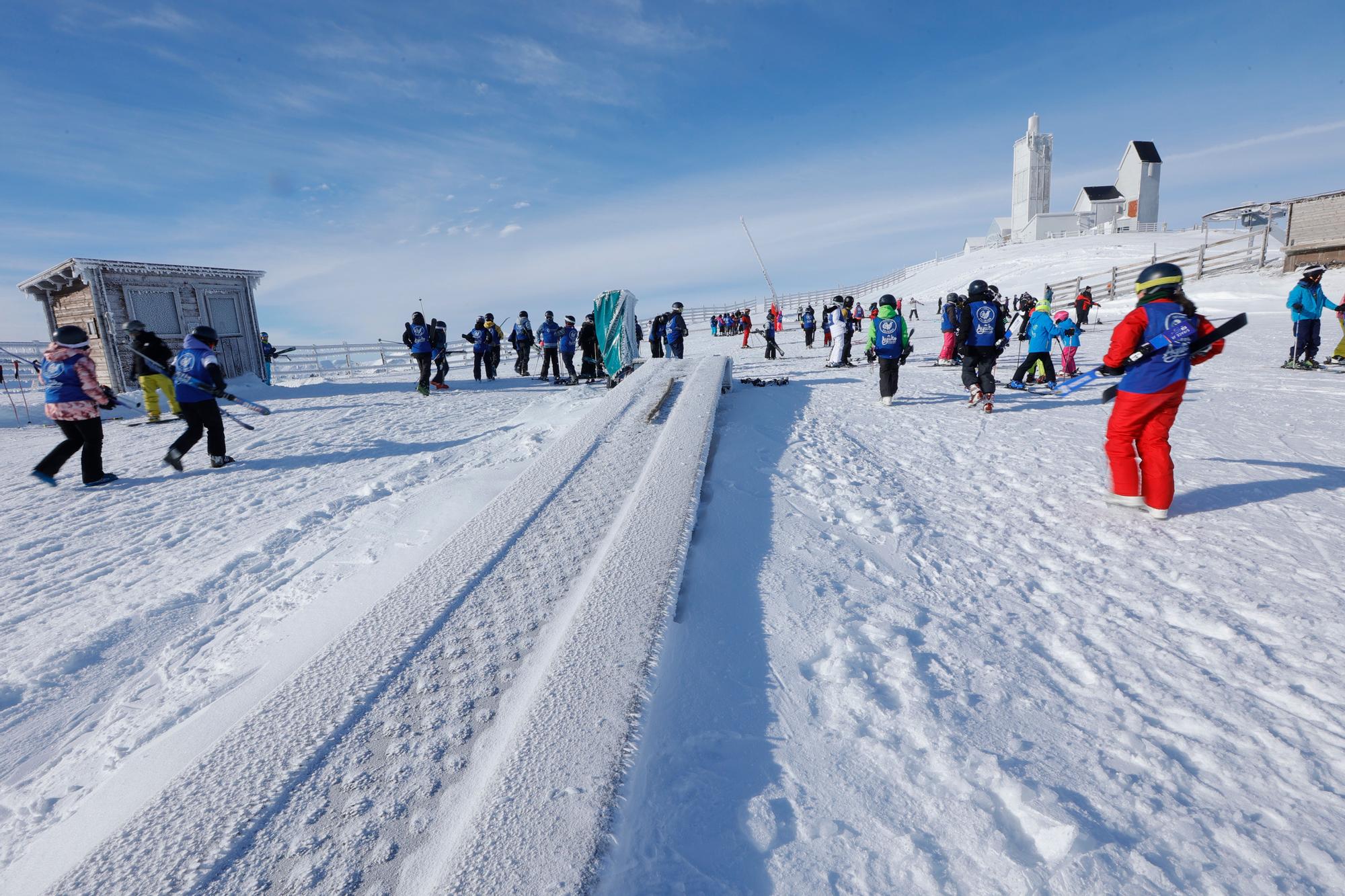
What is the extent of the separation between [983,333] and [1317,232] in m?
26.1

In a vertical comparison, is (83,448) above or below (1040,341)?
below

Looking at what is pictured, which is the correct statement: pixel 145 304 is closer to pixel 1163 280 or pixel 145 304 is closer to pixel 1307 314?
pixel 1163 280

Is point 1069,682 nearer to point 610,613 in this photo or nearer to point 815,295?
point 610,613

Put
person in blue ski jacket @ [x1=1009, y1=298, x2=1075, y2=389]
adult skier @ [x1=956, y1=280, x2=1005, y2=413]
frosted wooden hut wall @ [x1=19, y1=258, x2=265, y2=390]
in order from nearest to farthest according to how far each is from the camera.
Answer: adult skier @ [x1=956, y1=280, x2=1005, y2=413], person in blue ski jacket @ [x1=1009, y1=298, x2=1075, y2=389], frosted wooden hut wall @ [x1=19, y1=258, x2=265, y2=390]

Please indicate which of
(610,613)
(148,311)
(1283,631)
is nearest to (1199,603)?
(1283,631)

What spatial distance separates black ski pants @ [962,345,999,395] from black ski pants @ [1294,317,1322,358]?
593cm

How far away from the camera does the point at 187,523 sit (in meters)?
4.81

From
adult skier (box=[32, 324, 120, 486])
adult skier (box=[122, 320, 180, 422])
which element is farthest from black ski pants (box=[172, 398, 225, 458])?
adult skier (box=[122, 320, 180, 422])

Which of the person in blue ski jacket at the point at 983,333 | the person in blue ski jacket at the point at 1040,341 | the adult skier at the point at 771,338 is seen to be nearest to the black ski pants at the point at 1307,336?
the person in blue ski jacket at the point at 1040,341

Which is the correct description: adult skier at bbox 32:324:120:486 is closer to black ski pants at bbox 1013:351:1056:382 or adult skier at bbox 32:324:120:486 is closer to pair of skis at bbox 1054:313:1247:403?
pair of skis at bbox 1054:313:1247:403

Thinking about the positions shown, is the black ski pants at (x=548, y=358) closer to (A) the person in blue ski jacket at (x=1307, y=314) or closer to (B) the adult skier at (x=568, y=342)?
(B) the adult skier at (x=568, y=342)

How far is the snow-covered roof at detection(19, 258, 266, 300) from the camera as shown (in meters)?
12.7

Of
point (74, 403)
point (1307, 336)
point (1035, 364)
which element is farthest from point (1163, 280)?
point (74, 403)

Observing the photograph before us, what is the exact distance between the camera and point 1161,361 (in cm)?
378
